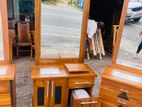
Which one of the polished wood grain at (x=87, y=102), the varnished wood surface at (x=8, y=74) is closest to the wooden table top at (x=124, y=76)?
the polished wood grain at (x=87, y=102)

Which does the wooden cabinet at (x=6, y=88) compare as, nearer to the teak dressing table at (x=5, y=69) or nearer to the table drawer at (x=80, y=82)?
the teak dressing table at (x=5, y=69)

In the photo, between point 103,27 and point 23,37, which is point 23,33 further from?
point 103,27

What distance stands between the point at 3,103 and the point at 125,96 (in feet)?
4.67

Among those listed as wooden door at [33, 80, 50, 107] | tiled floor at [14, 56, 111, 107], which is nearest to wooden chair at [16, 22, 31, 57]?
tiled floor at [14, 56, 111, 107]

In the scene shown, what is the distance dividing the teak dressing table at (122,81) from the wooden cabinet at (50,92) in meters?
0.50

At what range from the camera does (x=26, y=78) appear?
11.2 feet

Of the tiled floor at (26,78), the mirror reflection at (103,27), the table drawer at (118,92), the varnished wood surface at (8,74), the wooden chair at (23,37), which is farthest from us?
the mirror reflection at (103,27)

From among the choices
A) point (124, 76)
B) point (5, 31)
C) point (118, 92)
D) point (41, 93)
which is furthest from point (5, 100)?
point (124, 76)

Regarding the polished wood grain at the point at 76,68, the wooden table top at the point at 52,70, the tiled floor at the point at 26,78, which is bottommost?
the tiled floor at the point at 26,78

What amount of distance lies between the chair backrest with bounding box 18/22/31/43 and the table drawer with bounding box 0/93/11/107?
2.46 meters

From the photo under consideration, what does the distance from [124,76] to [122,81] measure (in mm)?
133

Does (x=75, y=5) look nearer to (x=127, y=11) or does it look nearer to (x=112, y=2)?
(x=127, y=11)

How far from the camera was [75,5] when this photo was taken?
244cm

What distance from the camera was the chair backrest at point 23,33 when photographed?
169 inches
